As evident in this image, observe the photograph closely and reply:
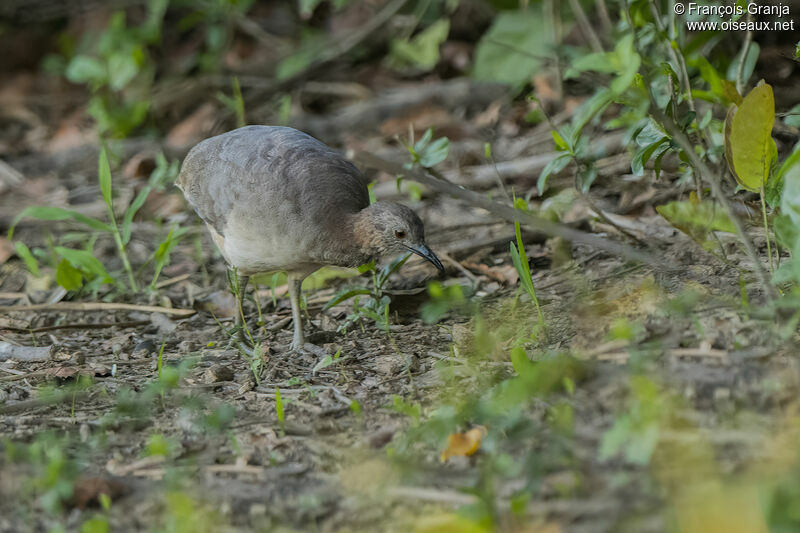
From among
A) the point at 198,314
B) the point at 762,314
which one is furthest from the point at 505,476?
the point at 198,314

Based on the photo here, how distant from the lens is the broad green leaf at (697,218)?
4.05 meters

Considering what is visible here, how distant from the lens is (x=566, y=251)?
4977 mm

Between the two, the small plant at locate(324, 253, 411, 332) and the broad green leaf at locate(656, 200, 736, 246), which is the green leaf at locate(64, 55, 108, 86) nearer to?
the small plant at locate(324, 253, 411, 332)

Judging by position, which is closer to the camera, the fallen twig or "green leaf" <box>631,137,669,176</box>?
"green leaf" <box>631,137,669,176</box>

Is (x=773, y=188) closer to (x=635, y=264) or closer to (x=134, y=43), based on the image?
(x=635, y=264)

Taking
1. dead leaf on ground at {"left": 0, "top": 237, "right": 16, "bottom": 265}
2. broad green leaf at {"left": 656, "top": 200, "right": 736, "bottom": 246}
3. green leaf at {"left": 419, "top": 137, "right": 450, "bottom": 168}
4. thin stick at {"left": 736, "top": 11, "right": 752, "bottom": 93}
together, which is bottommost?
dead leaf on ground at {"left": 0, "top": 237, "right": 16, "bottom": 265}

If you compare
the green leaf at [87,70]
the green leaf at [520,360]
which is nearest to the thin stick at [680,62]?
the green leaf at [520,360]

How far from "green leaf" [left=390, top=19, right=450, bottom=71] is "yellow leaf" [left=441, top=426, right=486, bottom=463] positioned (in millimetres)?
5404

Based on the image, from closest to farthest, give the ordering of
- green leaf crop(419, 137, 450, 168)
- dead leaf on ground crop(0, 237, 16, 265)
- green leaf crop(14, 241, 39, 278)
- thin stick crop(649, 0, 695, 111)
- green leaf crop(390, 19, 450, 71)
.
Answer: thin stick crop(649, 0, 695, 111) → green leaf crop(419, 137, 450, 168) → green leaf crop(14, 241, 39, 278) → dead leaf on ground crop(0, 237, 16, 265) → green leaf crop(390, 19, 450, 71)

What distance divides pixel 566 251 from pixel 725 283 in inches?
47.0

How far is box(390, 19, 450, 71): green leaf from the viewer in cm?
794

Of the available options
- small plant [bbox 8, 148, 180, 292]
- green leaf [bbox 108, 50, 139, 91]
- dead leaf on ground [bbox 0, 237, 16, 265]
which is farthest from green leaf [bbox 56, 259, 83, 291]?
green leaf [bbox 108, 50, 139, 91]

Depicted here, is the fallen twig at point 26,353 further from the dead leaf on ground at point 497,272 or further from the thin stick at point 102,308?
the dead leaf on ground at point 497,272

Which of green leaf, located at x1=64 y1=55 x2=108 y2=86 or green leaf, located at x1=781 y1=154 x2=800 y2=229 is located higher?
green leaf, located at x1=781 y1=154 x2=800 y2=229
